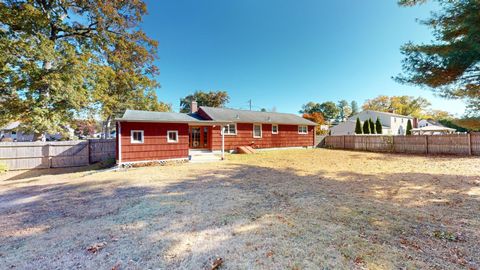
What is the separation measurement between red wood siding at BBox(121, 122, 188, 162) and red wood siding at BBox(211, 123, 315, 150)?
137 inches

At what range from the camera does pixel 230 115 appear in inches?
677

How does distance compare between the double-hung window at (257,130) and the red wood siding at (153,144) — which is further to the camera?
the double-hung window at (257,130)

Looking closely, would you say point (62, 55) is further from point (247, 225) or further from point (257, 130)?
point (247, 225)

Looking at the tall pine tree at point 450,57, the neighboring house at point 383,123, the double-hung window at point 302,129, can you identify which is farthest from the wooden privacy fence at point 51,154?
the neighboring house at point 383,123

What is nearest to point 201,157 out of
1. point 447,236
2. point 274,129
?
point 274,129

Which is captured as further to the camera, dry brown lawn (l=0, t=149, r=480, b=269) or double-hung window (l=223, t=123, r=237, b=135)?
double-hung window (l=223, t=123, r=237, b=135)

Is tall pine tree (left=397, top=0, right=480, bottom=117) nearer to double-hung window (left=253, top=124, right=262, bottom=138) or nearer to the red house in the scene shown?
the red house

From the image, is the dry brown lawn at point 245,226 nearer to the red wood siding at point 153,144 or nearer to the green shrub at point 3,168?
the red wood siding at point 153,144

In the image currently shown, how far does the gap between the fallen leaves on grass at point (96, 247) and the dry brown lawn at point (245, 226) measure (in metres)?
0.02

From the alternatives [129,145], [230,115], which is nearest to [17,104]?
[129,145]

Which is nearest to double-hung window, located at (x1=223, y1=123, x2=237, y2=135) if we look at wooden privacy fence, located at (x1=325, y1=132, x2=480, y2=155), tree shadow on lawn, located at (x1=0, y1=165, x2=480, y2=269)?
tree shadow on lawn, located at (x1=0, y1=165, x2=480, y2=269)

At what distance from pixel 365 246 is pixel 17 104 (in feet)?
52.9

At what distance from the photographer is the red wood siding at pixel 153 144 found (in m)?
10.0

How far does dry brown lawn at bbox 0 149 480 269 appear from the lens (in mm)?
2494
